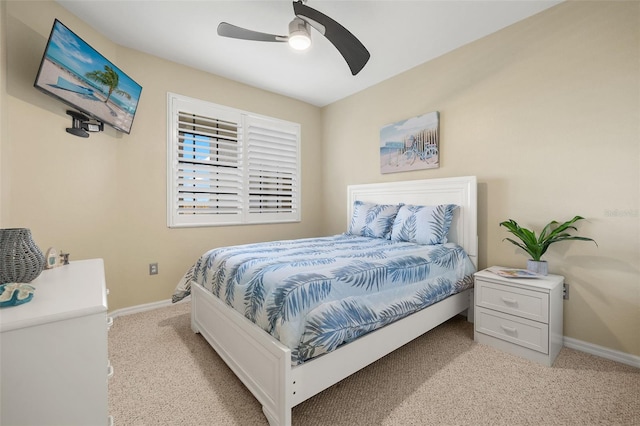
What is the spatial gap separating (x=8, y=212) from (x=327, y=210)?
10.9 feet

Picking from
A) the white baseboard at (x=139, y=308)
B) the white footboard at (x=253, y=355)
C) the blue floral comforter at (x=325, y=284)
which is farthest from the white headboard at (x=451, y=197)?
the white baseboard at (x=139, y=308)

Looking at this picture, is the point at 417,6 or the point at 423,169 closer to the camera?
the point at 417,6

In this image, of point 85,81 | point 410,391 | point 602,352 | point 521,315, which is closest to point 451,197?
point 521,315

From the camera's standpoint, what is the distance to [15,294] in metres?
0.90

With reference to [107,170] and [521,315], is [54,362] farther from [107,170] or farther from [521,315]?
[521,315]

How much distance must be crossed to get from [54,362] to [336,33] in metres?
2.14

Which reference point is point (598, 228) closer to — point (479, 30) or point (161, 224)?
point (479, 30)

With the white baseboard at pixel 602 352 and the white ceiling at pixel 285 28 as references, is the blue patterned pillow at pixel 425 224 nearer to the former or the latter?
the white baseboard at pixel 602 352

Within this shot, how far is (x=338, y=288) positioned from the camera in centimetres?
149

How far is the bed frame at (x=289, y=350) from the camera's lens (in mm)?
1282

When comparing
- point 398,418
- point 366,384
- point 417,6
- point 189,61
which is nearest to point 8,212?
point 189,61

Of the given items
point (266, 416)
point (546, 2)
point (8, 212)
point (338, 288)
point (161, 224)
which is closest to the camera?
point (266, 416)

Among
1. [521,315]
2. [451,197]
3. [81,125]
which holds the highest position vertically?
[81,125]

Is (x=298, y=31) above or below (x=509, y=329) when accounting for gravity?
above
